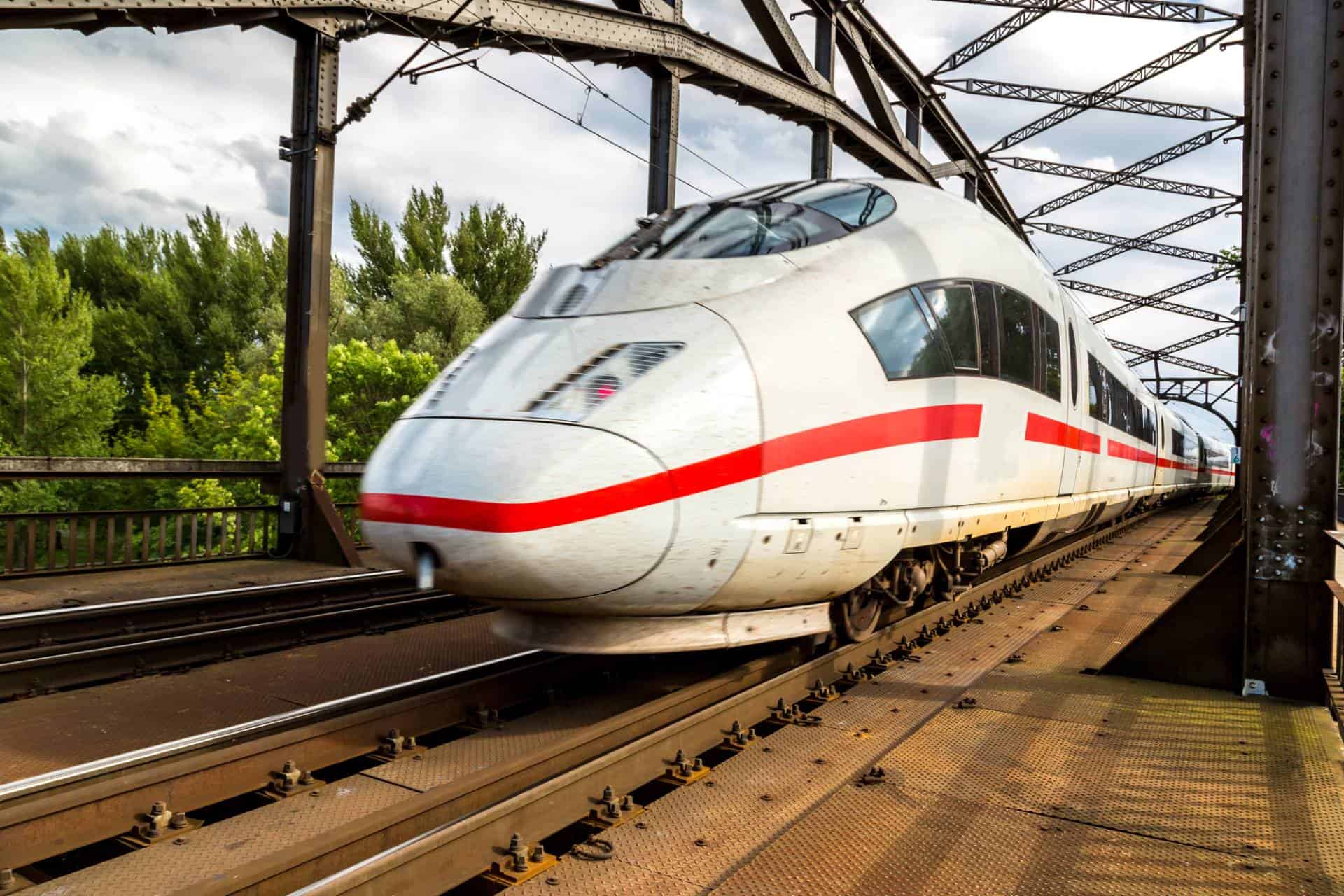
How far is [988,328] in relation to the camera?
561 cm

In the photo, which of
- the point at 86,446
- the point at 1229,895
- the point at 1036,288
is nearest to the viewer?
the point at 1229,895

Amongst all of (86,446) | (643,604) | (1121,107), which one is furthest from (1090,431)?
(86,446)

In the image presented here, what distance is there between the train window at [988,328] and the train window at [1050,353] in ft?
3.22

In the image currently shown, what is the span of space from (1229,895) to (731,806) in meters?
1.61

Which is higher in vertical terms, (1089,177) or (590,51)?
(1089,177)

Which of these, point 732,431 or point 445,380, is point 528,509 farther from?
point 445,380

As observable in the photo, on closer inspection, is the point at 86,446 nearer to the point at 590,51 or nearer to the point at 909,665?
the point at 590,51

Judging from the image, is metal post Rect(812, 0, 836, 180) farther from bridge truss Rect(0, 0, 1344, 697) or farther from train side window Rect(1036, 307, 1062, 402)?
train side window Rect(1036, 307, 1062, 402)

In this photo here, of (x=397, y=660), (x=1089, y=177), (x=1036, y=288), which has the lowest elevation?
(x=397, y=660)

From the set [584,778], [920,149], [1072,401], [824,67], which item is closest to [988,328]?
[1072,401]

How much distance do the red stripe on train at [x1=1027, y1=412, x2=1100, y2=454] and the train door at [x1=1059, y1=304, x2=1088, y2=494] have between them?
33mm

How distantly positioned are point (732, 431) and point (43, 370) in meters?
35.8

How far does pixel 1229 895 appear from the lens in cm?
289

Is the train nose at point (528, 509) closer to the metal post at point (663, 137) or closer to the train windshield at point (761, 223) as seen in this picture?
the train windshield at point (761, 223)
